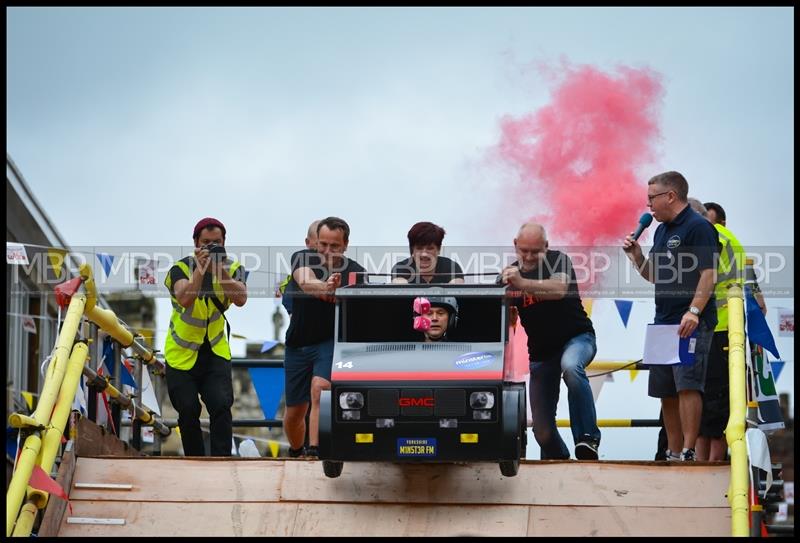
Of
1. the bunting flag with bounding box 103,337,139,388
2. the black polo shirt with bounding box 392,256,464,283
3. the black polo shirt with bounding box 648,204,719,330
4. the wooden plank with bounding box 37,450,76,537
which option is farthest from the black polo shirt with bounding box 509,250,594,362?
the bunting flag with bounding box 103,337,139,388

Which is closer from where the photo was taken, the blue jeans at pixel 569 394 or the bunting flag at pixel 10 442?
the blue jeans at pixel 569 394

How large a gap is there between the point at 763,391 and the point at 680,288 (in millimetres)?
1184

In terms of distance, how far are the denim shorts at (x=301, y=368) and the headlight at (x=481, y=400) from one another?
6.92 ft

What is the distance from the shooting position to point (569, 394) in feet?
36.5

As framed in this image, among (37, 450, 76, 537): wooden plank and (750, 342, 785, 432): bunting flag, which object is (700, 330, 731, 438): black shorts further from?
(37, 450, 76, 537): wooden plank

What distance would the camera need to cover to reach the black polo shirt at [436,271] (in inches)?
448

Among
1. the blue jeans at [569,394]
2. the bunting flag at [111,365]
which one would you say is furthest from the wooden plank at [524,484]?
the bunting flag at [111,365]

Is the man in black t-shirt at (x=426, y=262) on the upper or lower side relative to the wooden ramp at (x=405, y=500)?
upper

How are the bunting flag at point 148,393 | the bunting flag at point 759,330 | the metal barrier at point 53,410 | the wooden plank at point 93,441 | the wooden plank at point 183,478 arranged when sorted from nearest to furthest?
1. the metal barrier at point 53,410
2. the wooden plank at point 183,478
3. the wooden plank at point 93,441
4. the bunting flag at point 759,330
5. the bunting flag at point 148,393

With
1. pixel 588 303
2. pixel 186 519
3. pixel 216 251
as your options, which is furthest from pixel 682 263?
pixel 186 519

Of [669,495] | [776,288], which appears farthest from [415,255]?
[776,288]

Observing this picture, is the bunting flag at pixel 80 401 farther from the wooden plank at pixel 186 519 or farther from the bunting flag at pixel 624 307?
the bunting flag at pixel 624 307

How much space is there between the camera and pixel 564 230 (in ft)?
46.1

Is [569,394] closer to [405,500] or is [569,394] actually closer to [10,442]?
[405,500]
